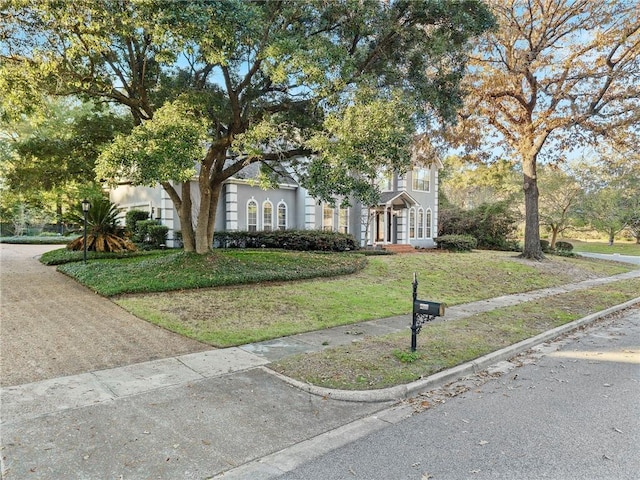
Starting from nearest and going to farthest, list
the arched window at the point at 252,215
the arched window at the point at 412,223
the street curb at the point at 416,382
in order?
the street curb at the point at 416,382 → the arched window at the point at 252,215 → the arched window at the point at 412,223

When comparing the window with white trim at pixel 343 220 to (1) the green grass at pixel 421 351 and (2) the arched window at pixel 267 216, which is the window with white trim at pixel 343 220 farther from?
(1) the green grass at pixel 421 351

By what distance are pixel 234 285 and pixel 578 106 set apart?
18.0 metres

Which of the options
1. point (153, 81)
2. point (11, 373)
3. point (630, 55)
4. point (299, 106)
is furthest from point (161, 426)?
point (630, 55)

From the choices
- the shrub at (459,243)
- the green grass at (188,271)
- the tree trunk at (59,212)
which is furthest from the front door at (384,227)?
the tree trunk at (59,212)

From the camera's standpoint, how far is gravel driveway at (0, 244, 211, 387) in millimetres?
5551

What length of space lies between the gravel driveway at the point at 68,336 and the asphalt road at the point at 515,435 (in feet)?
12.1

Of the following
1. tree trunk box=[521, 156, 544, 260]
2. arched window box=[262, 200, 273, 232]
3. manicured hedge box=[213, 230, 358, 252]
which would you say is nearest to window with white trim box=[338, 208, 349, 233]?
manicured hedge box=[213, 230, 358, 252]

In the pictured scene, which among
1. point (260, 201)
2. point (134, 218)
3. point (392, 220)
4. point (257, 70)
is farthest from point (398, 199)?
point (257, 70)

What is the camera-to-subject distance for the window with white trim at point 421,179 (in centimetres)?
2758

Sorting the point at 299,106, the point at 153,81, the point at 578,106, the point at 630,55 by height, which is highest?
the point at 630,55

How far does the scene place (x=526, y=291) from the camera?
13.4 m

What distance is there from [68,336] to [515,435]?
6911 millimetres

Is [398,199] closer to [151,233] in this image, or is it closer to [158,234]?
[158,234]

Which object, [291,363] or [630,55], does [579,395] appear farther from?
[630,55]
